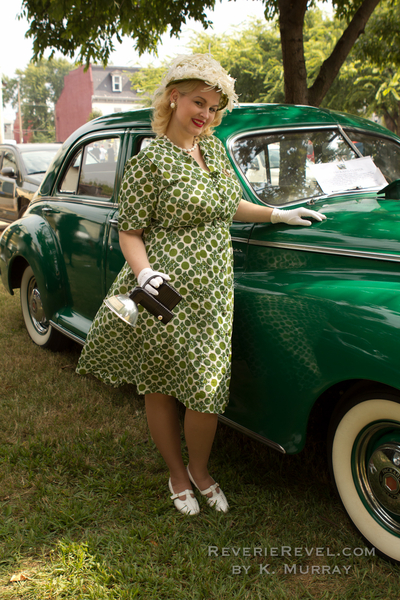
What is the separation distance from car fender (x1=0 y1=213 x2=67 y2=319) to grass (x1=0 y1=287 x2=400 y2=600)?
3.11 ft

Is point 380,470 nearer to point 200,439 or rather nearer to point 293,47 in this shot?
point 200,439

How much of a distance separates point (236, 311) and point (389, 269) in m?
0.71

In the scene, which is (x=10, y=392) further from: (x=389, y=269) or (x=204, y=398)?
(x=389, y=269)

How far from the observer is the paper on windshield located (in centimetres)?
282

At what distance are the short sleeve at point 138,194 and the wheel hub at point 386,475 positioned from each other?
1.33m

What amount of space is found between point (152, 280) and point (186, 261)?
Answer: 237mm

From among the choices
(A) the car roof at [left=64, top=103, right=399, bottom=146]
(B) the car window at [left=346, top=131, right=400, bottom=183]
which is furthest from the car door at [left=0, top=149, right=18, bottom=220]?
(B) the car window at [left=346, top=131, right=400, bottom=183]

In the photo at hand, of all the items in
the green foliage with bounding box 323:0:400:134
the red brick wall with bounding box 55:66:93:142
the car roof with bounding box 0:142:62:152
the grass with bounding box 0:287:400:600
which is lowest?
the grass with bounding box 0:287:400:600

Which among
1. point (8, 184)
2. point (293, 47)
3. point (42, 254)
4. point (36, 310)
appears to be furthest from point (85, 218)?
point (8, 184)

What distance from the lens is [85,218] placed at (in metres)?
3.63

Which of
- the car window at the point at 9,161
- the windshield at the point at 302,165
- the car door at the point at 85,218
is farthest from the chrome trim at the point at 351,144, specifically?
the car window at the point at 9,161

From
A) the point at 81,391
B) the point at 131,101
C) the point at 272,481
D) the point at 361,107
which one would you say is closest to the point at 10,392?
the point at 81,391

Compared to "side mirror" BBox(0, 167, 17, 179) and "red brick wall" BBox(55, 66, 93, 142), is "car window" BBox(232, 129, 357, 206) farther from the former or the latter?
"red brick wall" BBox(55, 66, 93, 142)

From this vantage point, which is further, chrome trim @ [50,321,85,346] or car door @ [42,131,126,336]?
chrome trim @ [50,321,85,346]
